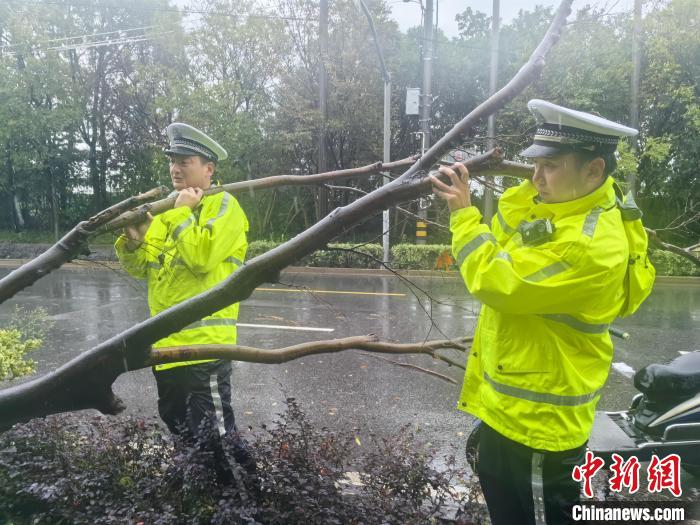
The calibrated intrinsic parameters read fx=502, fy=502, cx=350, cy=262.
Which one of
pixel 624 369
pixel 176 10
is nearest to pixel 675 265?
pixel 624 369

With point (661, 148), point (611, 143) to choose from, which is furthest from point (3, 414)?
point (661, 148)

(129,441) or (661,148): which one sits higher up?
(661,148)

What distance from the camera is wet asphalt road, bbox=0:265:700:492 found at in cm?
411

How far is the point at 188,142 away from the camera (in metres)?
2.31

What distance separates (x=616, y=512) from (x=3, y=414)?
88.2 inches

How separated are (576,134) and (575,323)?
557 mm

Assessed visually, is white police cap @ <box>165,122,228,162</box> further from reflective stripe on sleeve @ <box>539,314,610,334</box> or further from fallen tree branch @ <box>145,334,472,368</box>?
reflective stripe on sleeve @ <box>539,314,610,334</box>

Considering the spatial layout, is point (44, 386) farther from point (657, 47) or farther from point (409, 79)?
point (409, 79)

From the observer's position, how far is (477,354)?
1745mm

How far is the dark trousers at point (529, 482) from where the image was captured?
1523 mm

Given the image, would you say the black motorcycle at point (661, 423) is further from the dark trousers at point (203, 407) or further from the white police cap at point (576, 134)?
the white police cap at point (576, 134)

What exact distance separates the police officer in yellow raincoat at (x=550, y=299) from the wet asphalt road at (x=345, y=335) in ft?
1.73

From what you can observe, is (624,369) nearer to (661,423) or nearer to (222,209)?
(661,423)

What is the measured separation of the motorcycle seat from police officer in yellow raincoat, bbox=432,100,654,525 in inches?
63.4
